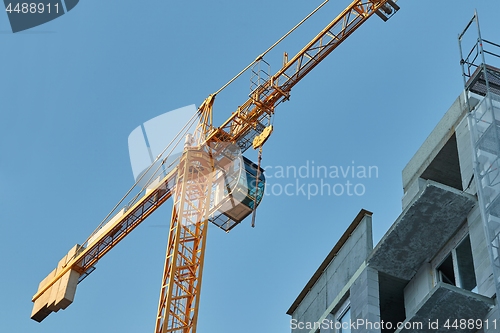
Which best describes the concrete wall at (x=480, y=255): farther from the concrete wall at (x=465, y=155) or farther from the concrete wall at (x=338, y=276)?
the concrete wall at (x=338, y=276)

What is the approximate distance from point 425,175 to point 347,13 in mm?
23767

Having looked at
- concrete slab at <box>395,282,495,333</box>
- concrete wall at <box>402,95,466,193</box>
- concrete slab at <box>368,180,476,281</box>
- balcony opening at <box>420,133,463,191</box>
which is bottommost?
concrete slab at <box>395,282,495,333</box>

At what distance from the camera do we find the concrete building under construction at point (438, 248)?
1988cm

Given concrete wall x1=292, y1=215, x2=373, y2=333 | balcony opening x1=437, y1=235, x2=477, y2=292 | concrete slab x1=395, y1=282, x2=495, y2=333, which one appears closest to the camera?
concrete slab x1=395, y1=282, x2=495, y2=333

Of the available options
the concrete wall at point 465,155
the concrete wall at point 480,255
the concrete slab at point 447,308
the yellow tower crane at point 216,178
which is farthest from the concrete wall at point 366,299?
the yellow tower crane at point 216,178

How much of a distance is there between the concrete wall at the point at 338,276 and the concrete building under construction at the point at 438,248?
38 millimetres

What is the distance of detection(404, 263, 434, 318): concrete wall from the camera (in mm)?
23000

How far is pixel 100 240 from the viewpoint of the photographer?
50.8 meters

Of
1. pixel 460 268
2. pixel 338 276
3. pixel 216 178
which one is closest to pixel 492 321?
pixel 460 268

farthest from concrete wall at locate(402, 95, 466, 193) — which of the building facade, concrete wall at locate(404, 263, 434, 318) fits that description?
concrete wall at locate(404, 263, 434, 318)

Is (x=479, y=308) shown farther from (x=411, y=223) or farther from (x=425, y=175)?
(x=425, y=175)

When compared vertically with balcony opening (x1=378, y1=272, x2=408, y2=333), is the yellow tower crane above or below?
above

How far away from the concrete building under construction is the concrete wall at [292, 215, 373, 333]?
0.13 feet

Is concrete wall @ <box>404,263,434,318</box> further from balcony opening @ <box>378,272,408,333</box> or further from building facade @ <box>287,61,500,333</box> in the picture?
balcony opening @ <box>378,272,408,333</box>
